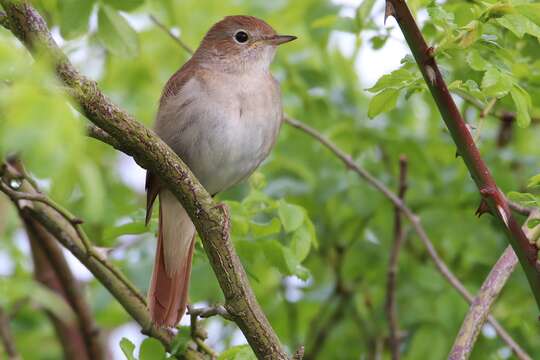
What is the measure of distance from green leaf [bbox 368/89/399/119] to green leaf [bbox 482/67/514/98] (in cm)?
30

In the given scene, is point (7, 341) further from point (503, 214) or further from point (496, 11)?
point (496, 11)

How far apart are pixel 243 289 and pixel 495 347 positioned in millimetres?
1734

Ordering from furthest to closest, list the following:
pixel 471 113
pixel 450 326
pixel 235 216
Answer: pixel 471 113 < pixel 450 326 < pixel 235 216

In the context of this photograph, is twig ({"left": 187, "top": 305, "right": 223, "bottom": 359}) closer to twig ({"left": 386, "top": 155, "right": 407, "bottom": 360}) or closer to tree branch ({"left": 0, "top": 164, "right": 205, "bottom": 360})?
tree branch ({"left": 0, "top": 164, "right": 205, "bottom": 360})

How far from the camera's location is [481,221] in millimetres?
4500

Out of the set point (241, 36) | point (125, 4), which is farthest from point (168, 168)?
point (241, 36)

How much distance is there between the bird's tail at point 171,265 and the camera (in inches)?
140

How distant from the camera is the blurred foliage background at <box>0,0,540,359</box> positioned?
351 cm

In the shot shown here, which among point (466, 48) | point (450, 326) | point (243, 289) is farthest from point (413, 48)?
point (450, 326)

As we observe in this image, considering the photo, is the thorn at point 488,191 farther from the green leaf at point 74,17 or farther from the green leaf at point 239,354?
the green leaf at point 74,17

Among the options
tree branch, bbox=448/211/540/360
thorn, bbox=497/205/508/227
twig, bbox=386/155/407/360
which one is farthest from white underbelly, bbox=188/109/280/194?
thorn, bbox=497/205/508/227

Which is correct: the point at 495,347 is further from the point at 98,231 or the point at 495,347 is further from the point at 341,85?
the point at 98,231

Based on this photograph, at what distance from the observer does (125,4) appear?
362 centimetres

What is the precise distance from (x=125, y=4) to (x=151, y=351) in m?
1.40
